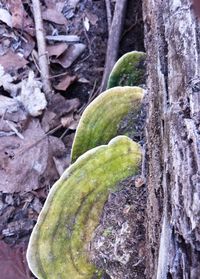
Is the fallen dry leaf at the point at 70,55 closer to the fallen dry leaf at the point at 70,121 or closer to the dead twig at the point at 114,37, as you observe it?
the dead twig at the point at 114,37

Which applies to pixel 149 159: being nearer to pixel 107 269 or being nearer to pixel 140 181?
pixel 140 181

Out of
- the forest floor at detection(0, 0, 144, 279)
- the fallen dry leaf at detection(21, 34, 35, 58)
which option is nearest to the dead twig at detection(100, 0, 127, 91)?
the forest floor at detection(0, 0, 144, 279)

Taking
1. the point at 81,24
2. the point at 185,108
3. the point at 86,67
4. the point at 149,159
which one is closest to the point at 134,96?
the point at 149,159

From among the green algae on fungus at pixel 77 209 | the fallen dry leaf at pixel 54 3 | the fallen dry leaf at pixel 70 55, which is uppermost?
the fallen dry leaf at pixel 54 3

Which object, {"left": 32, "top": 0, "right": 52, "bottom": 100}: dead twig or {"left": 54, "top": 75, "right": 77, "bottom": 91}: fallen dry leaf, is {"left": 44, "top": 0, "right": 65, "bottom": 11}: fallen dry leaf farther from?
{"left": 54, "top": 75, "right": 77, "bottom": 91}: fallen dry leaf

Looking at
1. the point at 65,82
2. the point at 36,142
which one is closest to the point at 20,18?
the point at 65,82

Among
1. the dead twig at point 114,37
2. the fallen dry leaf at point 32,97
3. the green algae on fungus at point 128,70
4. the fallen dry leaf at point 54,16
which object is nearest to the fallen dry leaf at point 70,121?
the fallen dry leaf at point 32,97

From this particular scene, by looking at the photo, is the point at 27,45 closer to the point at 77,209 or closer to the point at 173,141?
the point at 77,209
